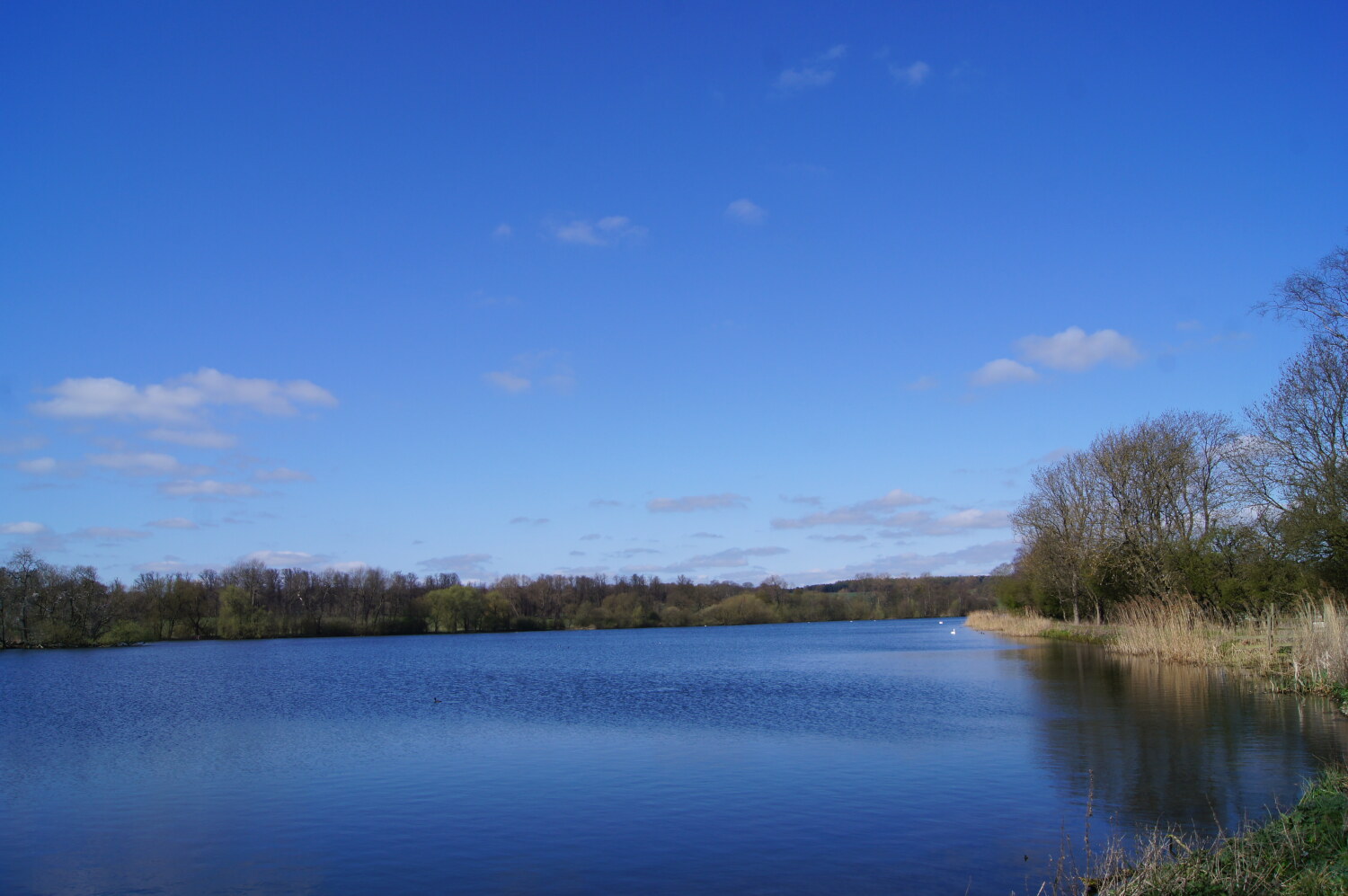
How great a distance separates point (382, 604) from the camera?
9750 cm

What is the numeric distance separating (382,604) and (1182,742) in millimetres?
93082

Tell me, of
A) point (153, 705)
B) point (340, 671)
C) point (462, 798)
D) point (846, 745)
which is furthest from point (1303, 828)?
point (340, 671)

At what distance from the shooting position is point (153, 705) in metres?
26.0

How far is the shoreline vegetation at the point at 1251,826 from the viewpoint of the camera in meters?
6.92

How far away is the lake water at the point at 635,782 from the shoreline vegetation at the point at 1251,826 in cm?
84

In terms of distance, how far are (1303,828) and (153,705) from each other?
28117mm

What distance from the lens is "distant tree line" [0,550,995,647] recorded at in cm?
6638

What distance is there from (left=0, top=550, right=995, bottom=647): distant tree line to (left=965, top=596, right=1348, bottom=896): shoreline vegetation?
68819 millimetres

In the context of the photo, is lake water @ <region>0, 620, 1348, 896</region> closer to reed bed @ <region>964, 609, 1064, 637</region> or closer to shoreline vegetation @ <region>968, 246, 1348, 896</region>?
shoreline vegetation @ <region>968, 246, 1348, 896</region>

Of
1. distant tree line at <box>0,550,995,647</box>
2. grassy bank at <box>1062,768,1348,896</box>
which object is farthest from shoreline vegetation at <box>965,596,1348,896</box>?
distant tree line at <box>0,550,995,647</box>

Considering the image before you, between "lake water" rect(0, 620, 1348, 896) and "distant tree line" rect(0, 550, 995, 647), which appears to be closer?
"lake water" rect(0, 620, 1348, 896)

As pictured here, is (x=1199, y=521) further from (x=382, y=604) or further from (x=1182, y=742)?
(x=382, y=604)

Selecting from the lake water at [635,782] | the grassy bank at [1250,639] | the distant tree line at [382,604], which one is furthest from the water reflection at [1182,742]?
the distant tree line at [382,604]

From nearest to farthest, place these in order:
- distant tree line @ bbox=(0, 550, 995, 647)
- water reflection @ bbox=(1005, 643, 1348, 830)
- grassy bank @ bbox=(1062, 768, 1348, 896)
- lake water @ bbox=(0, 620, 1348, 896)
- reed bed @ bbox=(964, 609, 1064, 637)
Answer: grassy bank @ bbox=(1062, 768, 1348, 896) < lake water @ bbox=(0, 620, 1348, 896) < water reflection @ bbox=(1005, 643, 1348, 830) < reed bed @ bbox=(964, 609, 1064, 637) < distant tree line @ bbox=(0, 550, 995, 647)
